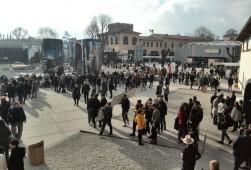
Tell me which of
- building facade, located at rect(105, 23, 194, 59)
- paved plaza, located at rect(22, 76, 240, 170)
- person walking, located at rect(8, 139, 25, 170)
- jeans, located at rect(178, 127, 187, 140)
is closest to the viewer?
person walking, located at rect(8, 139, 25, 170)

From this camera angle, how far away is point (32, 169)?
7.64 metres

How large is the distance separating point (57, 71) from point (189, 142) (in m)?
26.0

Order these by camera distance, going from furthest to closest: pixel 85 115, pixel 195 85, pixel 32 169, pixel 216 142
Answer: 1. pixel 195 85
2. pixel 85 115
3. pixel 216 142
4. pixel 32 169

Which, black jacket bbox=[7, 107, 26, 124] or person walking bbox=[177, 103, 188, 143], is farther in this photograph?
person walking bbox=[177, 103, 188, 143]

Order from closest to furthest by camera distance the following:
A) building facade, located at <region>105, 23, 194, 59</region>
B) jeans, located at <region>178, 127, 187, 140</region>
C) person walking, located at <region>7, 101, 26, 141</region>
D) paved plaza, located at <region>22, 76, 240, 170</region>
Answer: paved plaza, located at <region>22, 76, 240, 170</region> < person walking, located at <region>7, 101, 26, 141</region> < jeans, located at <region>178, 127, 187, 140</region> < building facade, located at <region>105, 23, 194, 59</region>

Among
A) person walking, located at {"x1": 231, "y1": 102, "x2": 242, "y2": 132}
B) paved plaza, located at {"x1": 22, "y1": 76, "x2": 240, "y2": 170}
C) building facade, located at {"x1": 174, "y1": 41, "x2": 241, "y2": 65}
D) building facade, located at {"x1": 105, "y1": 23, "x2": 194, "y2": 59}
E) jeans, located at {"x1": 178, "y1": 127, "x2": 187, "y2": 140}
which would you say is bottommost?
paved plaza, located at {"x1": 22, "y1": 76, "x2": 240, "y2": 170}

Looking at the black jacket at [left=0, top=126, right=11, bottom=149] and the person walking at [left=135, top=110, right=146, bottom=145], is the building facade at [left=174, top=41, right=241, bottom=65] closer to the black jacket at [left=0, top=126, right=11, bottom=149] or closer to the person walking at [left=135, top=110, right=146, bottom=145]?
the person walking at [left=135, top=110, right=146, bottom=145]

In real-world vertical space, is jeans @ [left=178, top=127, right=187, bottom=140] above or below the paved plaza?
above

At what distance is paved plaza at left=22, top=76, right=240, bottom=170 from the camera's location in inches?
323

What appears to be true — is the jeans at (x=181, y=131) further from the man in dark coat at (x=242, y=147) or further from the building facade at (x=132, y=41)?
the building facade at (x=132, y=41)

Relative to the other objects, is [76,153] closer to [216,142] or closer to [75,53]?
[216,142]

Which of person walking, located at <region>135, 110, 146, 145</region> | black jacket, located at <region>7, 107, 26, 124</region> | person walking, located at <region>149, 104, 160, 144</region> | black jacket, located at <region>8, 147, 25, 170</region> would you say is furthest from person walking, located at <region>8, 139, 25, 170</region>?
person walking, located at <region>149, 104, 160, 144</region>

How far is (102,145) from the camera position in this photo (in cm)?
981

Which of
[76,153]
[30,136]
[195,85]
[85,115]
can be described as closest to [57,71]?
[195,85]
